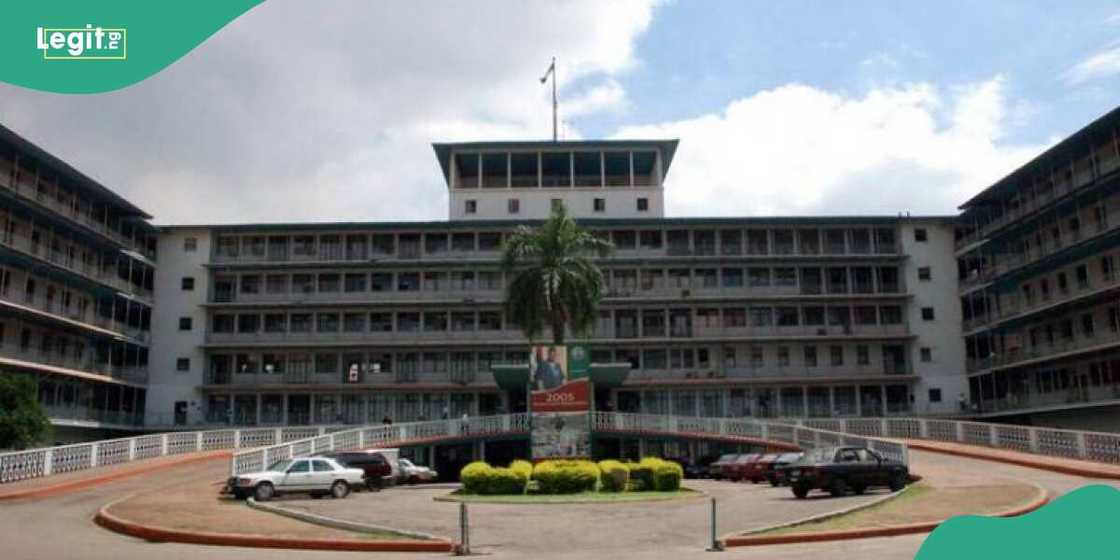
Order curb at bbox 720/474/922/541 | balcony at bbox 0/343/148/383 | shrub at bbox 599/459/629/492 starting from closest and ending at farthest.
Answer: curb at bbox 720/474/922/541 < shrub at bbox 599/459/629/492 < balcony at bbox 0/343/148/383

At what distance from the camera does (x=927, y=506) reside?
23.2 metres

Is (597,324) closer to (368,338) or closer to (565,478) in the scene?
(368,338)

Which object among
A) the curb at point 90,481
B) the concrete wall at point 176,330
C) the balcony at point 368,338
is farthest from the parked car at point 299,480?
the concrete wall at point 176,330

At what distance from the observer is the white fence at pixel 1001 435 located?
1399 inches

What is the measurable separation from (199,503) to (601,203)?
49010mm

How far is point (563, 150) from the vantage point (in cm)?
7338

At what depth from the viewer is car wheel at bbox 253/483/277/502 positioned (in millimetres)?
29734

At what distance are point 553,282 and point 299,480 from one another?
70.0ft

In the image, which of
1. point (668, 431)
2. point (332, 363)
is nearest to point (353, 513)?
point (668, 431)

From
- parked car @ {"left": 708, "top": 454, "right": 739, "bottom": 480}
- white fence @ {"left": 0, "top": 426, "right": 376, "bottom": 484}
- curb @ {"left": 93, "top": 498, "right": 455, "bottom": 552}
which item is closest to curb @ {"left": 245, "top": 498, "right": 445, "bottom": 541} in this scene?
curb @ {"left": 93, "top": 498, "right": 455, "bottom": 552}

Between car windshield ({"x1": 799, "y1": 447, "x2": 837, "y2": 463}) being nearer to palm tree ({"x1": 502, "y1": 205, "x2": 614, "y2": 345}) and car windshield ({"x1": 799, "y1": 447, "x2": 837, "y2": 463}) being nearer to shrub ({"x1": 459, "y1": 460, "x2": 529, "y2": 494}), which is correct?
shrub ({"x1": 459, "y1": 460, "x2": 529, "y2": 494})

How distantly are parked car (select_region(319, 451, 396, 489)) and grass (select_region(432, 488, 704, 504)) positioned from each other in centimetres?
613

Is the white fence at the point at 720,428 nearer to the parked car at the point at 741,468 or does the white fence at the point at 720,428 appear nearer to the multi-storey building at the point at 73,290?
the parked car at the point at 741,468

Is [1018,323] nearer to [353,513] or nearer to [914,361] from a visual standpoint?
[914,361]
